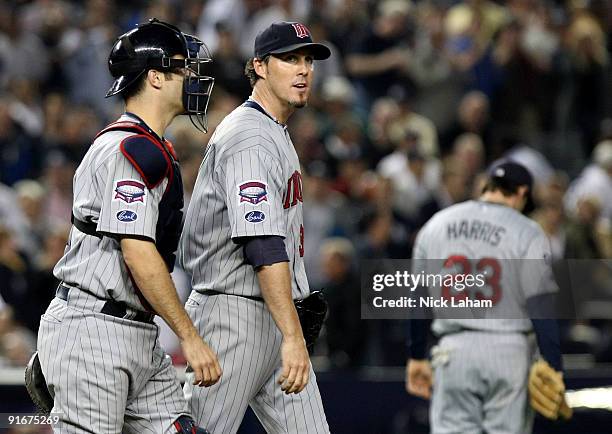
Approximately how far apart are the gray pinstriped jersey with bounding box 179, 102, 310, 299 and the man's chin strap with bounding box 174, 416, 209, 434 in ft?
2.02

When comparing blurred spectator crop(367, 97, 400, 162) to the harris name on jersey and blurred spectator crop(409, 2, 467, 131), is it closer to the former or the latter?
blurred spectator crop(409, 2, 467, 131)

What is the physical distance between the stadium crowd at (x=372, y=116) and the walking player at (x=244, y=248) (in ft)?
13.9

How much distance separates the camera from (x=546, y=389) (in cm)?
654

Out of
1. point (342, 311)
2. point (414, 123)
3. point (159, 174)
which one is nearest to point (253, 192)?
point (159, 174)

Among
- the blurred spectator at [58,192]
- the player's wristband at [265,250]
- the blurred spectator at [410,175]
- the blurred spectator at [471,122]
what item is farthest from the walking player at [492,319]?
the blurred spectator at [471,122]

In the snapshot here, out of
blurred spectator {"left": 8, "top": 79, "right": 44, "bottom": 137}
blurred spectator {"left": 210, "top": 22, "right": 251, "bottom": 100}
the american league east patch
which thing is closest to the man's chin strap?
the american league east patch

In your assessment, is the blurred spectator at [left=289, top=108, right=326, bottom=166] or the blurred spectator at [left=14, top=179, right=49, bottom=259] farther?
the blurred spectator at [left=289, top=108, right=326, bottom=166]

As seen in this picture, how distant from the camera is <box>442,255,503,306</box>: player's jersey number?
6.70 meters

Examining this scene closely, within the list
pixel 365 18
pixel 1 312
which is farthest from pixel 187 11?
pixel 1 312

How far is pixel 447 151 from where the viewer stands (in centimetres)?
1200

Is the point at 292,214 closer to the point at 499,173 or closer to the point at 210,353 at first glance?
the point at 210,353

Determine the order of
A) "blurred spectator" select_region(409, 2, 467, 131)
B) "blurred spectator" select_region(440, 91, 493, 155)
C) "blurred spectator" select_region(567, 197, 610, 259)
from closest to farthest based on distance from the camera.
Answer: "blurred spectator" select_region(567, 197, 610, 259), "blurred spectator" select_region(440, 91, 493, 155), "blurred spectator" select_region(409, 2, 467, 131)

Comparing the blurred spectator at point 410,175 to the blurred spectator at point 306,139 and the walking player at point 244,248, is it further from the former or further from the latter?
the walking player at point 244,248

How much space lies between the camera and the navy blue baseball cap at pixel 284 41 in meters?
4.97
